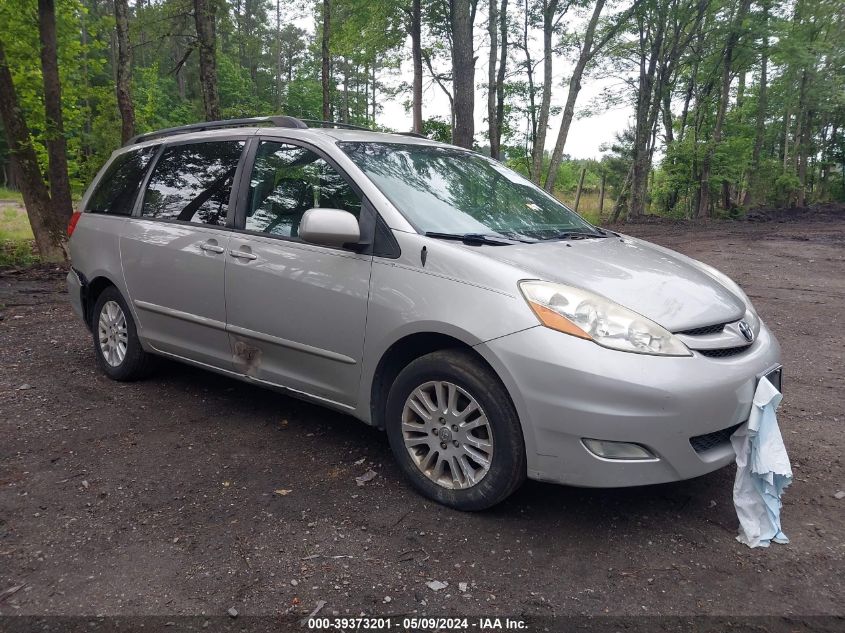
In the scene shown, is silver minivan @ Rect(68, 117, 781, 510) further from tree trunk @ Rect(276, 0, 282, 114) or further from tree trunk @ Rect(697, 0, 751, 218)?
tree trunk @ Rect(276, 0, 282, 114)

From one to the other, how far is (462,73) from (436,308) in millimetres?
8452

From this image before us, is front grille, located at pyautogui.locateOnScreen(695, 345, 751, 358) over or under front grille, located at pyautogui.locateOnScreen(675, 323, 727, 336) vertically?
under

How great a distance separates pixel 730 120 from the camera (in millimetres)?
28453

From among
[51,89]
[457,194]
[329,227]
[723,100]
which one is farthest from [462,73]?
[723,100]

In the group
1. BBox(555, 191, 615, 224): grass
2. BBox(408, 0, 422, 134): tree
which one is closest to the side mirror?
BBox(408, 0, 422, 134): tree

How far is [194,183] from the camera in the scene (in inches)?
168

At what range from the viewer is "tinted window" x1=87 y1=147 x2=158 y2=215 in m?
4.71

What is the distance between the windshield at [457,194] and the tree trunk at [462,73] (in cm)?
668

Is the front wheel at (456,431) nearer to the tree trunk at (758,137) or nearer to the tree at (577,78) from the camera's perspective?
the tree at (577,78)

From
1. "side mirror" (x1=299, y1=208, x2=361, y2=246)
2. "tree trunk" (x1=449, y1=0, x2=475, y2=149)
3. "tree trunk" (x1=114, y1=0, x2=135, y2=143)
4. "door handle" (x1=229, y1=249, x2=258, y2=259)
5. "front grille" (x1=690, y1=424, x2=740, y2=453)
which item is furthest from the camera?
"tree trunk" (x1=114, y1=0, x2=135, y2=143)

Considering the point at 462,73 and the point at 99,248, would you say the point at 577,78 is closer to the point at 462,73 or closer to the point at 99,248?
the point at 462,73

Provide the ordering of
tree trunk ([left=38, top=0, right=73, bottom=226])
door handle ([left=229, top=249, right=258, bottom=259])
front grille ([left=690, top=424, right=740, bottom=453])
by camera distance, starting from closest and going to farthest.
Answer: front grille ([left=690, top=424, right=740, bottom=453]) < door handle ([left=229, top=249, right=258, bottom=259]) < tree trunk ([left=38, top=0, right=73, bottom=226])

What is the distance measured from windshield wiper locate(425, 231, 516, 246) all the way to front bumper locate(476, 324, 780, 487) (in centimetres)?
64

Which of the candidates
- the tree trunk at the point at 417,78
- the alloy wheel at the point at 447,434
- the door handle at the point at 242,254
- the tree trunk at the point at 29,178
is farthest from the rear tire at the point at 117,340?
the tree trunk at the point at 417,78
